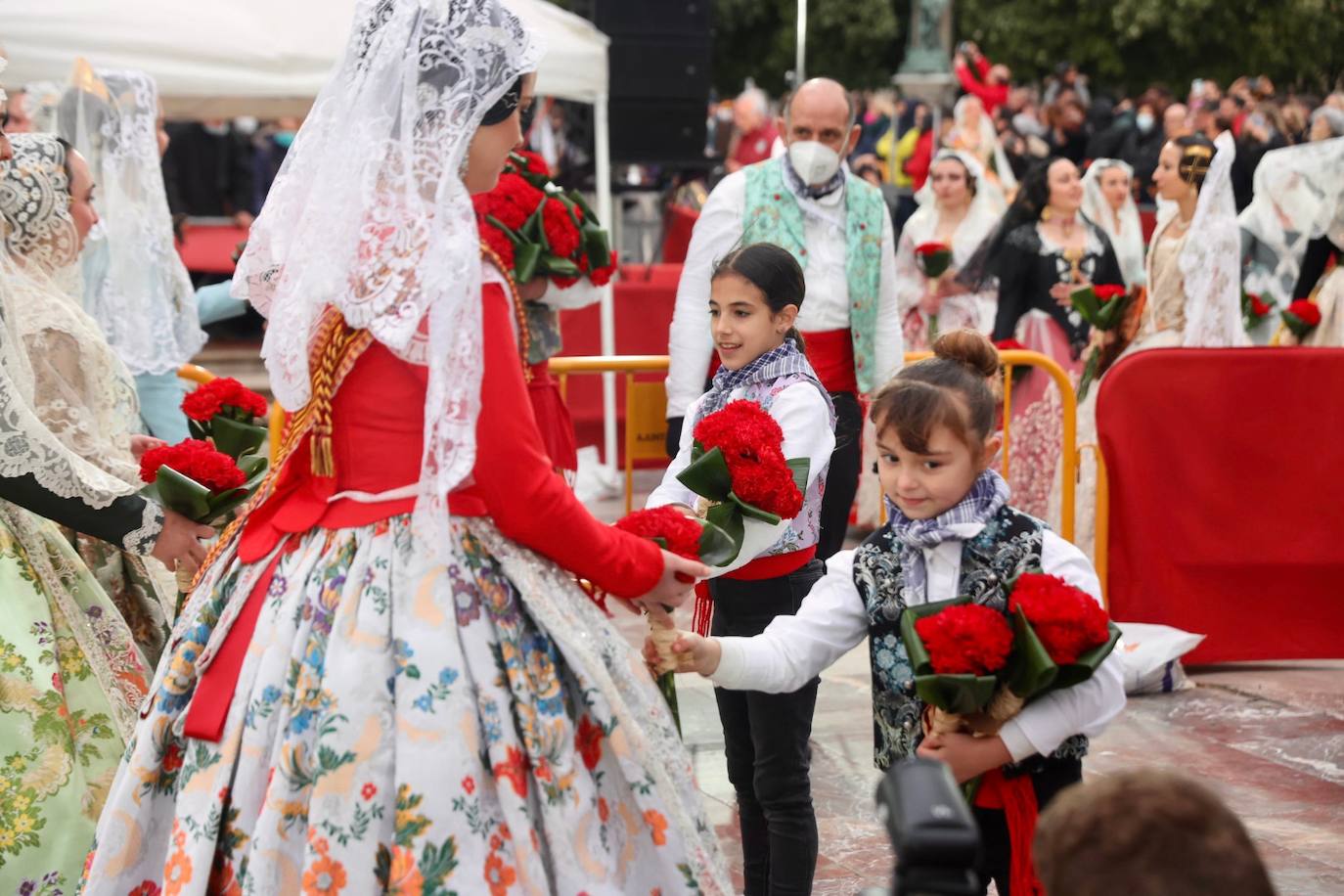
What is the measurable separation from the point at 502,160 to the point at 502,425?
50 cm

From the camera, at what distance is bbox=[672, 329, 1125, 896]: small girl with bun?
304 centimetres

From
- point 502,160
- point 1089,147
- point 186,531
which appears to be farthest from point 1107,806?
point 1089,147

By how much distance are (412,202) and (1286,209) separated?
28.1ft

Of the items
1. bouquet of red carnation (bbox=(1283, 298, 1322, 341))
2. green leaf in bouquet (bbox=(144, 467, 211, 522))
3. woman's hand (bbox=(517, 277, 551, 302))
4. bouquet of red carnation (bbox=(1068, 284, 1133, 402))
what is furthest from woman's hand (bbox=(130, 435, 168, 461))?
bouquet of red carnation (bbox=(1283, 298, 1322, 341))

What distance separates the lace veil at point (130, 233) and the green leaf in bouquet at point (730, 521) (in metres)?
3.47

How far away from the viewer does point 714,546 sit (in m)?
3.21

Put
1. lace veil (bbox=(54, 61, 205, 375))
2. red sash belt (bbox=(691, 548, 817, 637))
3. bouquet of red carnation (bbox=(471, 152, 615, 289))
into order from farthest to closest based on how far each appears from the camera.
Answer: lace veil (bbox=(54, 61, 205, 375)) → bouquet of red carnation (bbox=(471, 152, 615, 289)) → red sash belt (bbox=(691, 548, 817, 637))

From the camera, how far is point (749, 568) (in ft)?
13.3

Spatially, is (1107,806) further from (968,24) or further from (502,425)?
(968,24)

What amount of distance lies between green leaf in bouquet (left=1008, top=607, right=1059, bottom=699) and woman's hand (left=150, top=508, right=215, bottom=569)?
188 cm

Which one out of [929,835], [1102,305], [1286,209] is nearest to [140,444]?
[929,835]

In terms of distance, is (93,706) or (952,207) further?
(952,207)

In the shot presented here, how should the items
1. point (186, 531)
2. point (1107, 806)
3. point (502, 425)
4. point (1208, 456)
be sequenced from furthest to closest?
point (1208, 456)
point (186, 531)
point (502, 425)
point (1107, 806)

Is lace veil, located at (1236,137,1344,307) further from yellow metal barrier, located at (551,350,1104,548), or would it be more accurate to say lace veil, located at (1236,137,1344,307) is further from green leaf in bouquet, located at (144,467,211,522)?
green leaf in bouquet, located at (144,467,211,522)
